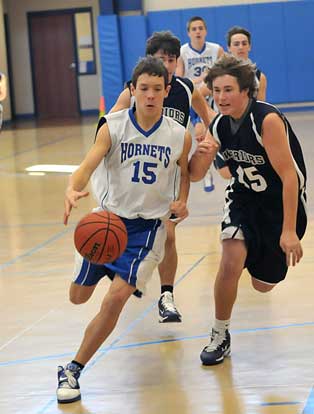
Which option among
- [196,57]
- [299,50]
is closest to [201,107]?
[196,57]

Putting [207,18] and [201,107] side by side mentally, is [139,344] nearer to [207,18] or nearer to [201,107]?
[201,107]

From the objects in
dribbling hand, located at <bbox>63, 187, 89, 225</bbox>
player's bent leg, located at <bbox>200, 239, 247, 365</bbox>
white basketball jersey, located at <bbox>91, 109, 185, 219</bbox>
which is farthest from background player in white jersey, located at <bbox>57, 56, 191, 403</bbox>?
player's bent leg, located at <bbox>200, 239, 247, 365</bbox>

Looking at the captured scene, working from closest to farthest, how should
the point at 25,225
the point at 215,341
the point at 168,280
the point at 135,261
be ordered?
the point at 135,261
the point at 215,341
the point at 168,280
the point at 25,225

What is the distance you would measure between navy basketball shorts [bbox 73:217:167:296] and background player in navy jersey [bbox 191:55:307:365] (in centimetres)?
32

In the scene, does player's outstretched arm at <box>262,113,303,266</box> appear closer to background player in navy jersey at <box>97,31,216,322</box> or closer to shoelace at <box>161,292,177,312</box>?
background player in navy jersey at <box>97,31,216,322</box>

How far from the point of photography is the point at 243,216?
426 centimetres

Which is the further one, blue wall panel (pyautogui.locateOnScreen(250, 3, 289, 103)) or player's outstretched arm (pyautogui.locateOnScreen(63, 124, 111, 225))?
blue wall panel (pyautogui.locateOnScreen(250, 3, 289, 103))

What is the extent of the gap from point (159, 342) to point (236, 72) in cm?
145

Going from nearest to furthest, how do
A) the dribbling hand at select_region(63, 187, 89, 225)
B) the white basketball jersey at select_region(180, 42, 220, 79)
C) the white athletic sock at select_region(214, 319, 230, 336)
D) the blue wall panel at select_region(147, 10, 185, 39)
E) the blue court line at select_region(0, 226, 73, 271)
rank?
1. the dribbling hand at select_region(63, 187, 89, 225)
2. the white athletic sock at select_region(214, 319, 230, 336)
3. the blue court line at select_region(0, 226, 73, 271)
4. the white basketball jersey at select_region(180, 42, 220, 79)
5. the blue wall panel at select_region(147, 10, 185, 39)

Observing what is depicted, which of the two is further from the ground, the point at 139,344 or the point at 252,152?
the point at 252,152

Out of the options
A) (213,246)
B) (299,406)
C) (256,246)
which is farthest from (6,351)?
(213,246)

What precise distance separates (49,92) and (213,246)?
17.4 m

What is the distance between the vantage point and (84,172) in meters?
3.97

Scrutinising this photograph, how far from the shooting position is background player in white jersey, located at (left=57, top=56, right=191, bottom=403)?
13.4 ft
